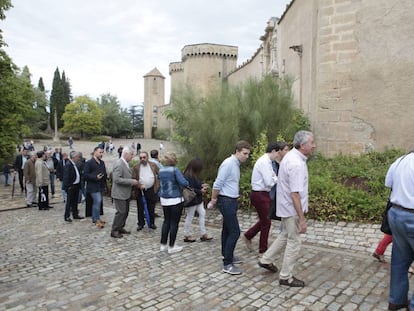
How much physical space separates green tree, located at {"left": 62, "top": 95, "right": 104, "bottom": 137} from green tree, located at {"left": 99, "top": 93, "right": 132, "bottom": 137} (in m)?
4.70

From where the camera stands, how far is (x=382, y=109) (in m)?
10.4

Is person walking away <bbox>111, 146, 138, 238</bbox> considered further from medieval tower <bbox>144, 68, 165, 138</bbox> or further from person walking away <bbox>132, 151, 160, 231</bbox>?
medieval tower <bbox>144, 68, 165, 138</bbox>

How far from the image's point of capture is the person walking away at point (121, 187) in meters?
6.76

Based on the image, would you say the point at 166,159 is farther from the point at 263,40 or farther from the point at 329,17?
the point at 263,40

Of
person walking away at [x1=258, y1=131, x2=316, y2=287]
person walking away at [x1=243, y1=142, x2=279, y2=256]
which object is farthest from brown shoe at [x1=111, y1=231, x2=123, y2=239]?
person walking away at [x1=258, y1=131, x2=316, y2=287]

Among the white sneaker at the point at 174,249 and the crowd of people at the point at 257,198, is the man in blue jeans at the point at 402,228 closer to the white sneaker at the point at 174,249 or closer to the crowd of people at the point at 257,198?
the crowd of people at the point at 257,198

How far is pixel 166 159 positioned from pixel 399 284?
11.7 ft

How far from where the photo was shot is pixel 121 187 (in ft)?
22.5

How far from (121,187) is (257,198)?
2.78 m

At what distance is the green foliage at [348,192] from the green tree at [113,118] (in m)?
59.3

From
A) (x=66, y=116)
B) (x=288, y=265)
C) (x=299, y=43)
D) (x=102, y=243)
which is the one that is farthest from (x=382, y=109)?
(x=66, y=116)

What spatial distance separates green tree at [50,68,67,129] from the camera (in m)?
60.8

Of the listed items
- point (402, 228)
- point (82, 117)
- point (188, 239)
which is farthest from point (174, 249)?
point (82, 117)

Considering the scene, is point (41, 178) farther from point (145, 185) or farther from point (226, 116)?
point (226, 116)
